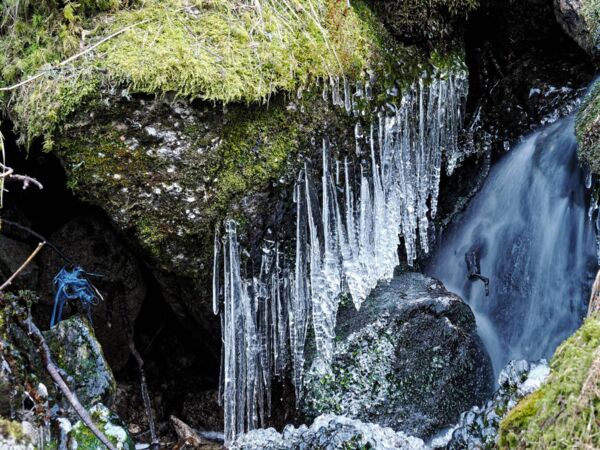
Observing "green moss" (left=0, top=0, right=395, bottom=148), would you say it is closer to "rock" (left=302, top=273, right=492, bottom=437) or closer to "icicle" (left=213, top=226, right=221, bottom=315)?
"icicle" (left=213, top=226, right=221, bottom=315)

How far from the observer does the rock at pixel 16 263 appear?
13.6 ft

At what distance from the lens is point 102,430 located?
3156 mm

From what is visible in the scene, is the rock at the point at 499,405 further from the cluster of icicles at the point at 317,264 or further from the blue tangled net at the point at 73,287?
the blue tangled net at the point at 73,287

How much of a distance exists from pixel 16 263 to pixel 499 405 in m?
2.98

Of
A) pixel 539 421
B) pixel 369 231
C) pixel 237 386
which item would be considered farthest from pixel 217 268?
pixel 539 421

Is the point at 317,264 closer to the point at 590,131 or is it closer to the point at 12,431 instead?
the point at 590,131

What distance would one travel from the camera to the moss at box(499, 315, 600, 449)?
1929 mm

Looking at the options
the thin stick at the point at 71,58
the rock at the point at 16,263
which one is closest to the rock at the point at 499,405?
the thin stick at the point at 71,58

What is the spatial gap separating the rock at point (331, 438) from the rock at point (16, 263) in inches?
67.4

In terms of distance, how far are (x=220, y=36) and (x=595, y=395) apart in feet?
8.60

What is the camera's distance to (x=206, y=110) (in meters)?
3.53

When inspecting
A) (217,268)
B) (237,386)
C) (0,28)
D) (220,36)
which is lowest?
(237,386)

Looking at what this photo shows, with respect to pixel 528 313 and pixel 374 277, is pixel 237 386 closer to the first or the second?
pixel 374 277

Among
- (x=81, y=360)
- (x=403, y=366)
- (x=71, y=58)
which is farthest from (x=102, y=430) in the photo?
(x=71, y=58)
